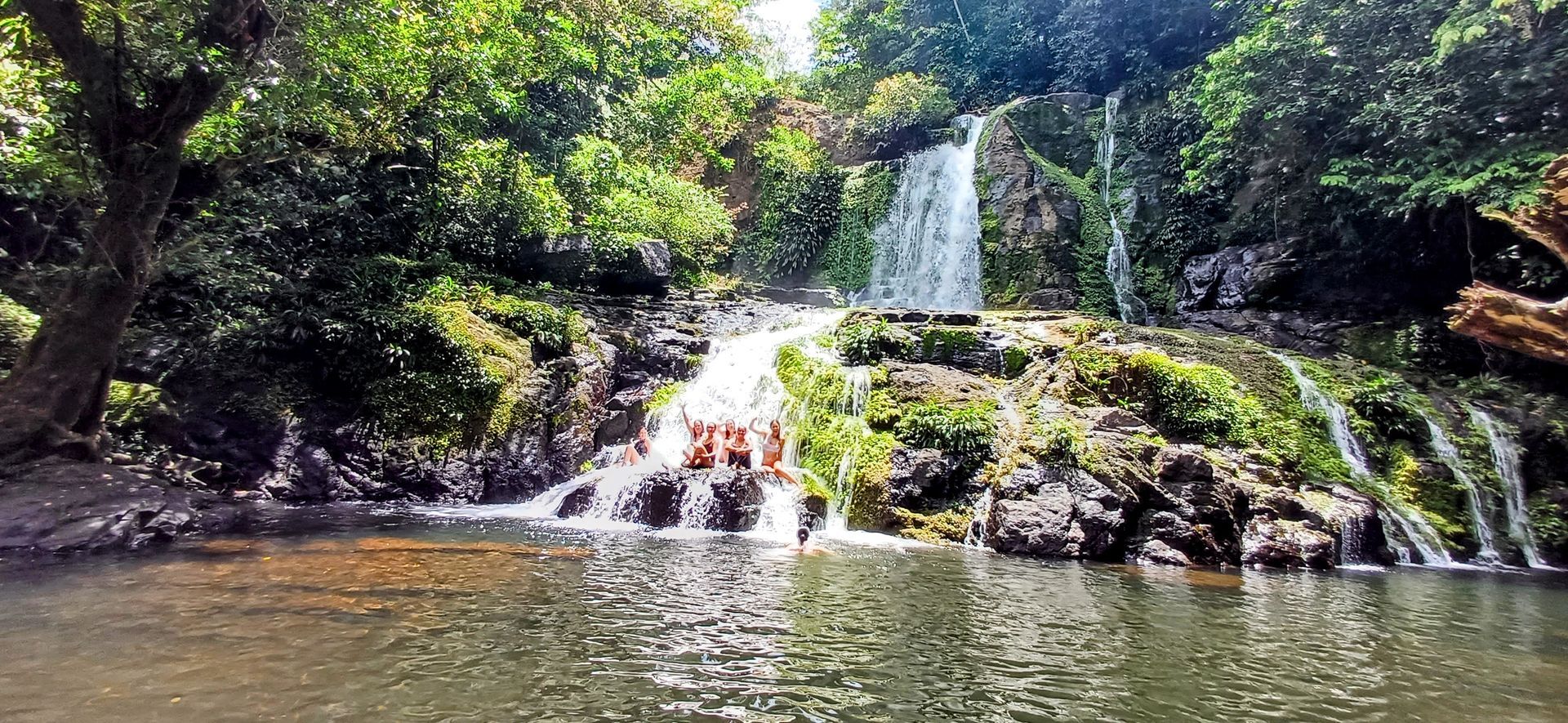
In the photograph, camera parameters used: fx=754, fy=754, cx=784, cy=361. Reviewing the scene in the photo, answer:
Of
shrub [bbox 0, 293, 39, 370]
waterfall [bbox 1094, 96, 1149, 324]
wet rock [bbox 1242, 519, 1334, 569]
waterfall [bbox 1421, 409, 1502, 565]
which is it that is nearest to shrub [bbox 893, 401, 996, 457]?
wet rock [bbox 1242, 519, 1334, 569]

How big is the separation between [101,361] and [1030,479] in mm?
10520

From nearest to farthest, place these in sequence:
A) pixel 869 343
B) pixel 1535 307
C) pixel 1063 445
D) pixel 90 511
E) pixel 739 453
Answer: pixel 90 511 < pixel 1063 445 < pixel 1535 307 < pixel 739 453 < pixel 869 343

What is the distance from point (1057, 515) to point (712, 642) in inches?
225

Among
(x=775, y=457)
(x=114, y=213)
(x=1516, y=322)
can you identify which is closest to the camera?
(x=114, y=213)

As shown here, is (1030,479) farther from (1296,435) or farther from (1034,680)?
(1034,680)

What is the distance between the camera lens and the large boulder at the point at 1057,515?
8.59 metres

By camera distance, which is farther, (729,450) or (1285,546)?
(729,450)

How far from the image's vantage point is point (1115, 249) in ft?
69.0

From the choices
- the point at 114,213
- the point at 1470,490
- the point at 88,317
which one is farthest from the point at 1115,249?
the point at 88,317

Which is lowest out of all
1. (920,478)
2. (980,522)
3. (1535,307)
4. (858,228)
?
(980,522)

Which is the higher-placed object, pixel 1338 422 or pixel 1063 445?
pixel 1338 422

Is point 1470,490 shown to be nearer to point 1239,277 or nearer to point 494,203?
point 1239,277

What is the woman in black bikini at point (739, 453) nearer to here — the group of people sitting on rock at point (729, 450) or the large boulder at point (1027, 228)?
the group of people sitting on rock at point (729, 450)

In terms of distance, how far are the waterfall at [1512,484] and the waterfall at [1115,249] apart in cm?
874
